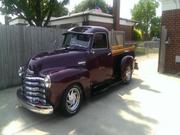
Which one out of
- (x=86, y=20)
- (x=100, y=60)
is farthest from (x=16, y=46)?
(x=86, y=20)

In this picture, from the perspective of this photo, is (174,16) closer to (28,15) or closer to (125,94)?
(125,94)

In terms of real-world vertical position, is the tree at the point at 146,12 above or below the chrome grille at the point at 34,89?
above

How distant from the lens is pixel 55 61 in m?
5.65

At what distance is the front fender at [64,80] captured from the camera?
5.07 m

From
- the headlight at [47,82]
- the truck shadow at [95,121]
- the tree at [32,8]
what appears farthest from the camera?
the tree at [32,8]

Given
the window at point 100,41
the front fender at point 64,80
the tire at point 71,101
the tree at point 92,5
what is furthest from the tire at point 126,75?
the tree at point 92,5

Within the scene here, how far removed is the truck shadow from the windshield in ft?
5.44

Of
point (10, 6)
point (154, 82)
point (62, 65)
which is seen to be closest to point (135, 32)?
point (10, 6)

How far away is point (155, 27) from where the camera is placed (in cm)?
4191

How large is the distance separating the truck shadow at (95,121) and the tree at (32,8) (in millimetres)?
Answer: 12862

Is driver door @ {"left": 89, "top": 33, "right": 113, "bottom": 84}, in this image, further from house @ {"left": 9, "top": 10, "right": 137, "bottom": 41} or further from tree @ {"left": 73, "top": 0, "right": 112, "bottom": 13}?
tree @ {"left": 73, "top": 0, "right": 112, "bottom": 13}

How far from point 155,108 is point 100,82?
69.5 inches

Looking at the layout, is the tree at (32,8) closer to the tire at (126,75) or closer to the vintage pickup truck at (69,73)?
the tire at (126,75)

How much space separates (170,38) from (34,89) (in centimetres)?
745
